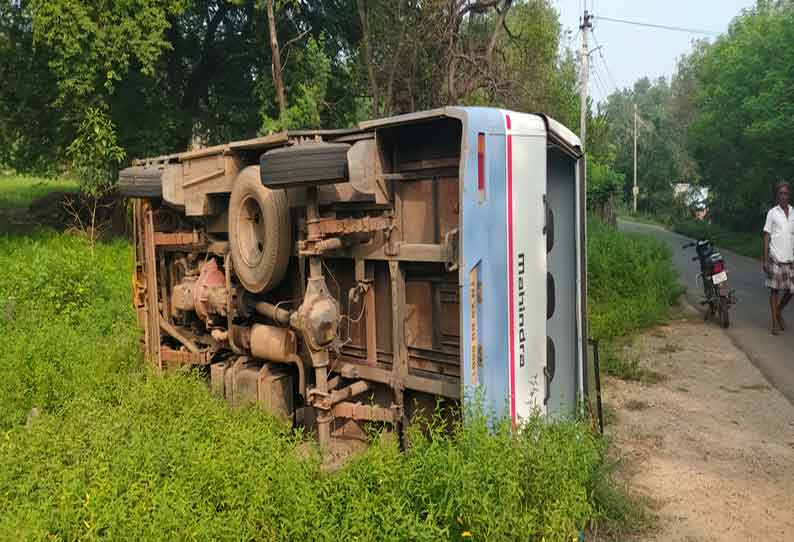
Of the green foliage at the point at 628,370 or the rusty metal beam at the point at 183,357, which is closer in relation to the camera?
the rusty metal beam at the point at 183,357

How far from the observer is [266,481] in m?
3.31

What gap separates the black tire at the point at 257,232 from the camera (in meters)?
4.68

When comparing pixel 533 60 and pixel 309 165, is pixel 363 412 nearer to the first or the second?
pixel 309 165

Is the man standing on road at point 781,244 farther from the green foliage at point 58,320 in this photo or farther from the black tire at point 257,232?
the green foliage at point 58,320

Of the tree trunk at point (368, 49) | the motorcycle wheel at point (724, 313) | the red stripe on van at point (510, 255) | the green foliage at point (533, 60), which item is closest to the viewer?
the red stripe on van at point (510, 255)

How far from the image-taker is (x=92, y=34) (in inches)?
424

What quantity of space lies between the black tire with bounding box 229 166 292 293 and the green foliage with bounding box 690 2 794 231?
1421 cm

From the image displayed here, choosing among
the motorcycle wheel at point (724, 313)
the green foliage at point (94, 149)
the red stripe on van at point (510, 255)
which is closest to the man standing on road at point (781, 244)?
the motorcycle wheel at point (724, 313)

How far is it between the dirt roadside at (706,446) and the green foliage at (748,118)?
10645 millimetres

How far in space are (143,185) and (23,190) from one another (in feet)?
63.1

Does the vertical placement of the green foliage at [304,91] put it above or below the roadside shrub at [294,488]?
above

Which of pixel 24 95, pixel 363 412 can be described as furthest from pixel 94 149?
pixel 363 412

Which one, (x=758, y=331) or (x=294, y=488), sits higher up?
(x=294, y=488)

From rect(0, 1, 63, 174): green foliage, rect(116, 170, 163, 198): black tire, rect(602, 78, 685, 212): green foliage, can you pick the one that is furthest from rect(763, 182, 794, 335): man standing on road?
rect(602, 78, 685, 212): green foliage
